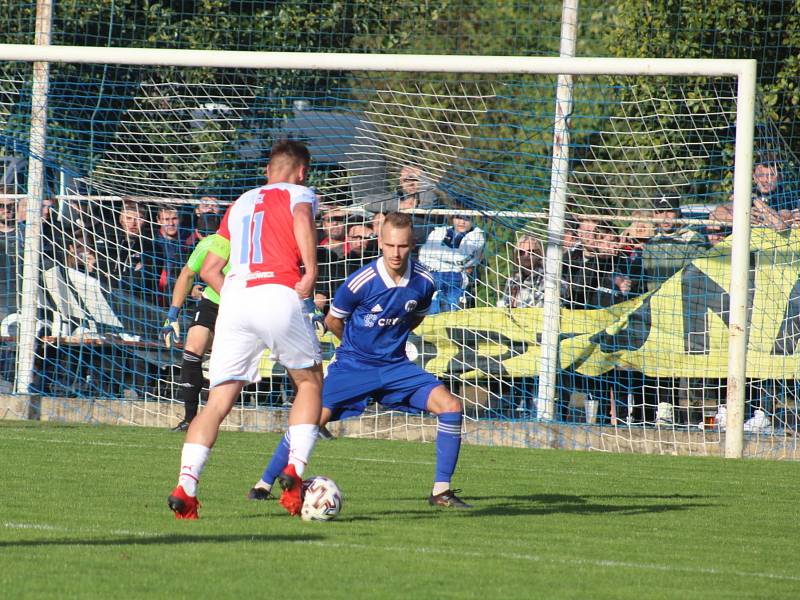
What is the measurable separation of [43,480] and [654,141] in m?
7.22

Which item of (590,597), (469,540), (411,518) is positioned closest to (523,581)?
(590,597)

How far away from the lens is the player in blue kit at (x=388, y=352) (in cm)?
763

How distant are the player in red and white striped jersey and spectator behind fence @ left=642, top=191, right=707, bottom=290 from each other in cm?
686

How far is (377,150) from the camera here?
40.7ft

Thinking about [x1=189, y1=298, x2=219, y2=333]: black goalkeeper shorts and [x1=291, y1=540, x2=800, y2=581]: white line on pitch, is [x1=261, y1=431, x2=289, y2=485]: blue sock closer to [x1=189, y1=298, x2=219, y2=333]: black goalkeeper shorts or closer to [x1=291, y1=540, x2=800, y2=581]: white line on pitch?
A: [x1=291, y1=540, x2=800, y2=581]: white line on pitch

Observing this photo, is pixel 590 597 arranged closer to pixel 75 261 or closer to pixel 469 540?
pixel 469 540

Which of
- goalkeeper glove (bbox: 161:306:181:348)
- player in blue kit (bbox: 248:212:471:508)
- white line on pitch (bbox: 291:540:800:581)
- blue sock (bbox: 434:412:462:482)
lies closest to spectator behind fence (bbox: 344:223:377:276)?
goalkeeper glove (bbox: 161:306:181:348)

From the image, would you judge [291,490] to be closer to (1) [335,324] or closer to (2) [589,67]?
(1) [335,324]

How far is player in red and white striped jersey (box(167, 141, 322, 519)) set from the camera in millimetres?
6523

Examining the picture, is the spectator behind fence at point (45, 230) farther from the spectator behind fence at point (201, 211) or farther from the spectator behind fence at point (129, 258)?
the spectator behind fence at point (201, 211)

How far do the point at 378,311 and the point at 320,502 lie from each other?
1500 mm

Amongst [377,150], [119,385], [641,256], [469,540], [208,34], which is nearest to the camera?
[469,540]

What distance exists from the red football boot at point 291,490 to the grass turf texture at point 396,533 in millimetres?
93

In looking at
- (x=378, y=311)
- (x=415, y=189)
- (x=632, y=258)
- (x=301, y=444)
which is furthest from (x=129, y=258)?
(x=301, y=444)
